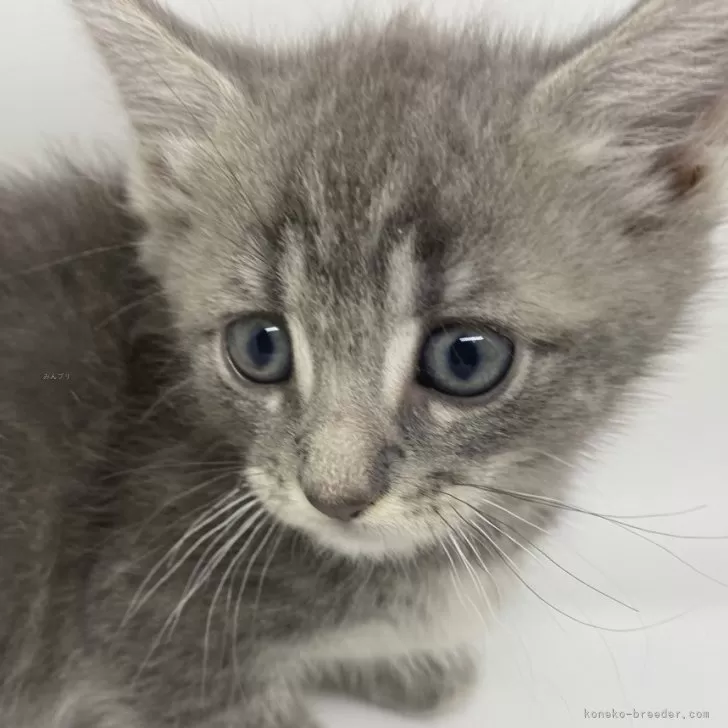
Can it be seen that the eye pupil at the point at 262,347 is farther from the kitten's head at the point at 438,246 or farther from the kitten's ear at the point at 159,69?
the kitten's ear at the point at 159,69

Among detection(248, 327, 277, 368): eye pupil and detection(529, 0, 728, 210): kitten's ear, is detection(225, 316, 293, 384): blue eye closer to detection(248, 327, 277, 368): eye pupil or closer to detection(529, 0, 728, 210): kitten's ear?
detection(248, 327, 277, 368): eye pupil

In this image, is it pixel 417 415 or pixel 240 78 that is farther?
pixel 240 78

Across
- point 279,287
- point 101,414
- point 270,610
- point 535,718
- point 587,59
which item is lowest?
point 535,718

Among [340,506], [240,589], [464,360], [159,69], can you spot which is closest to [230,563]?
[240,589]

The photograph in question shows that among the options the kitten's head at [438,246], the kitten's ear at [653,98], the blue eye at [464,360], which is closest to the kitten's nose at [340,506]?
the kitten's head at [438,246]

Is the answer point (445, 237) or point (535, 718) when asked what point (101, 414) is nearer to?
point (445, 237)

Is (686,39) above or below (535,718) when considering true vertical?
above

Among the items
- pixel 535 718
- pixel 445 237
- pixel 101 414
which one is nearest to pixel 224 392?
pixel 101 414

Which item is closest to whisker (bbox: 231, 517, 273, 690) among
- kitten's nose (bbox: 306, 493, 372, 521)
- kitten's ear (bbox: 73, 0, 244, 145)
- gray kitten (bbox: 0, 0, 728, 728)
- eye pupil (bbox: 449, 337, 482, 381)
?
gray kitten (bbox: 0, 0, 728, 728)

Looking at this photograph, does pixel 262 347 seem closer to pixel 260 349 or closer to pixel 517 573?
pixel 260 349
